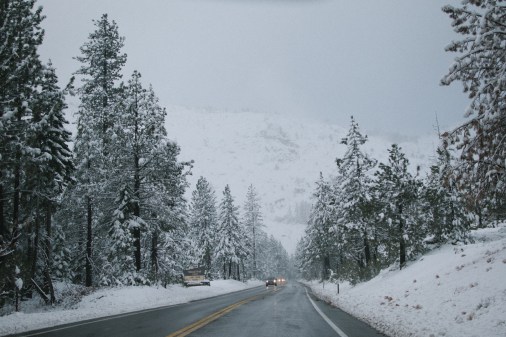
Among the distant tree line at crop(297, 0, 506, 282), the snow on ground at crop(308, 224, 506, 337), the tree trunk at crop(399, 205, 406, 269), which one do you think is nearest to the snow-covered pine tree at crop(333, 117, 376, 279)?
the distant tree line at crop(297, 0, 506, 282)

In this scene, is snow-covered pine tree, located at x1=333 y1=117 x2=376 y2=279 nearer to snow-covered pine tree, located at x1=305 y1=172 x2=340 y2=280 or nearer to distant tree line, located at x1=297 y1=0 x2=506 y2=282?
distant tree line, located at x1=297 y1=0 x2=506 y2=282

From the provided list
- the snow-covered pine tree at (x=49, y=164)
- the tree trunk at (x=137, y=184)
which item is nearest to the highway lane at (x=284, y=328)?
the snow-covered pine tree at (x=49, y=164)

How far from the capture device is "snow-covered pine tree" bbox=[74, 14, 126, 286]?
25438 mm

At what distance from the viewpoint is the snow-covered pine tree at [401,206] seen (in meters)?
24.6

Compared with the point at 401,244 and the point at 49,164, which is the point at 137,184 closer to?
the point at 49,164

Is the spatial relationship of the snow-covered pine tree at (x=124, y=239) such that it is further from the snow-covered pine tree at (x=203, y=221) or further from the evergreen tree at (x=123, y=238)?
the snow-covered pine tree at (x=203, y=221)

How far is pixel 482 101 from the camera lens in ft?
26.9

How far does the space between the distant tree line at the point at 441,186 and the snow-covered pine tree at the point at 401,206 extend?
0.06 m

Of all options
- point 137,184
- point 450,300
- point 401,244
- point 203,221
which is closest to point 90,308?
point 137,184

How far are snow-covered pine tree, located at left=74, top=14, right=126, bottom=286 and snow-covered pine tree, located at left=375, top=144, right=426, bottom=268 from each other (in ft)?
56.8

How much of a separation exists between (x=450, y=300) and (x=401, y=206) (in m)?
14.7

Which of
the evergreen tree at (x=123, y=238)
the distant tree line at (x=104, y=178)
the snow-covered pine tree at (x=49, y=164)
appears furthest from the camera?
the evergreen tree at (x=123, y=238)

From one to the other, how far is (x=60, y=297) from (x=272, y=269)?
398 ft

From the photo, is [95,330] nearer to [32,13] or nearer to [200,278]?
[32,13]
